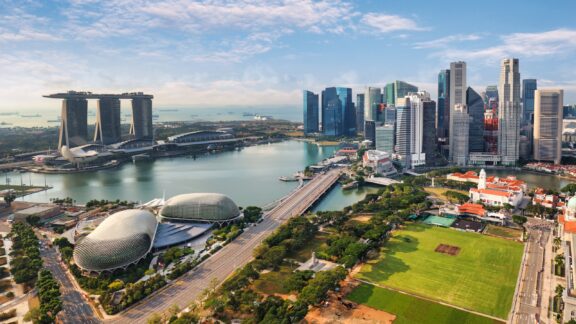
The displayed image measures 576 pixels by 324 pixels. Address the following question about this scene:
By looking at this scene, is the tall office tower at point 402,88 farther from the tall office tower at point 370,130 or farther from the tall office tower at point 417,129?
the tall office tower at point 417,129

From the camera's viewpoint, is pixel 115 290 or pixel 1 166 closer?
pixel 115 290

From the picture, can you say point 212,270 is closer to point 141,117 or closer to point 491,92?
point 141,117

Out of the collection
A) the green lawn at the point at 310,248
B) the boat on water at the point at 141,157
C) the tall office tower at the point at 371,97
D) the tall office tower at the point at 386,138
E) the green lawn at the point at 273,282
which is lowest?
the green lawn at the point at 273,282

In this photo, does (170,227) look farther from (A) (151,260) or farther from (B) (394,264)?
(B) (394,264)

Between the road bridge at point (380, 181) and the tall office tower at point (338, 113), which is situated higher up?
the tall office tower at point (338, 113)

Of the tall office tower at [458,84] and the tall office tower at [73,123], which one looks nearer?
the tall office tower at [458,84]

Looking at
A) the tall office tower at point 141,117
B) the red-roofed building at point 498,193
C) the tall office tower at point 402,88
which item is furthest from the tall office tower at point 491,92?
the tall office tower at point 141,117

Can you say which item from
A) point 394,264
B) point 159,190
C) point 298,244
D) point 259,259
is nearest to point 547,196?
point 394,264
